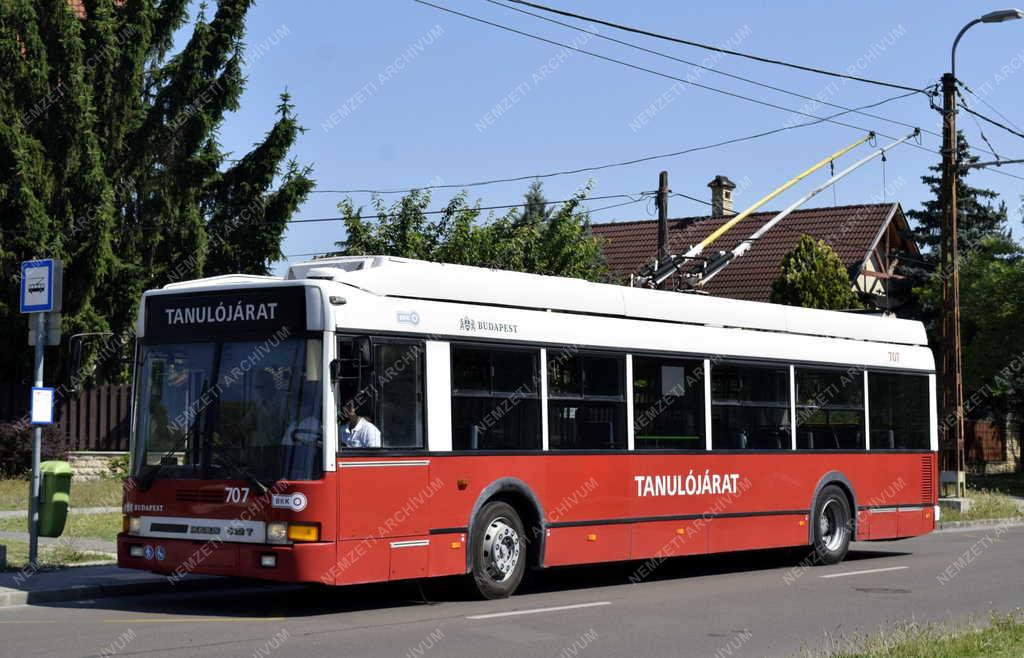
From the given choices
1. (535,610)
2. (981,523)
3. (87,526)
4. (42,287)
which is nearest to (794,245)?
(981,523)

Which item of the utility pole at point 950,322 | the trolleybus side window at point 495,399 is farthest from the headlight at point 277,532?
the utility pole at point 950,322

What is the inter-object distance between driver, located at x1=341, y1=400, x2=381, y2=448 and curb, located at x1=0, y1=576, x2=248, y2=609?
3007mm

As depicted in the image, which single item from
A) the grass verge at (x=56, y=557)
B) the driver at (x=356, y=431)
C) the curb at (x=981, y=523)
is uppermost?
the driver at (x=356, y=431)

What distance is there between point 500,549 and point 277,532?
2573 mm

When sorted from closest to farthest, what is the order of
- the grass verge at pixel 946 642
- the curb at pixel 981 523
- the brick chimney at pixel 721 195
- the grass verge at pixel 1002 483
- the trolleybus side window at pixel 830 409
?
the grass verge at pixel 946 642
the trolleybus side window at pixel 830 409
the curb at pixel 981 523
the grass verge at pixel 1002 483
the brick chimney at pixel 721 195

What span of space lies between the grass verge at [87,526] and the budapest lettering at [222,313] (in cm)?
625

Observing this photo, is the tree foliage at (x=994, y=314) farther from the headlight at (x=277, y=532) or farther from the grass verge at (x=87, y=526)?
the headlight at (x=277, y=532)

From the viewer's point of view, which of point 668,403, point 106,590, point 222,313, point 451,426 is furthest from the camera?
point 668,403

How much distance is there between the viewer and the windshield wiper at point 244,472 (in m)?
12.1

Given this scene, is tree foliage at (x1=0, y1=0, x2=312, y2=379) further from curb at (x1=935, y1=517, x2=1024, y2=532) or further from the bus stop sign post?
curb at (x1=935, y1=517, x2=1024, y2=532)

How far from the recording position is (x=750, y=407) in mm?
17109

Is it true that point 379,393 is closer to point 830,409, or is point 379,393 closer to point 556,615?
point 556,615

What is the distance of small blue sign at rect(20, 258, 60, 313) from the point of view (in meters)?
14.7

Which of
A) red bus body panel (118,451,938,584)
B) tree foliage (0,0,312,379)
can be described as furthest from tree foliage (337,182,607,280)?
red bus body panel (118,451,938,584)
